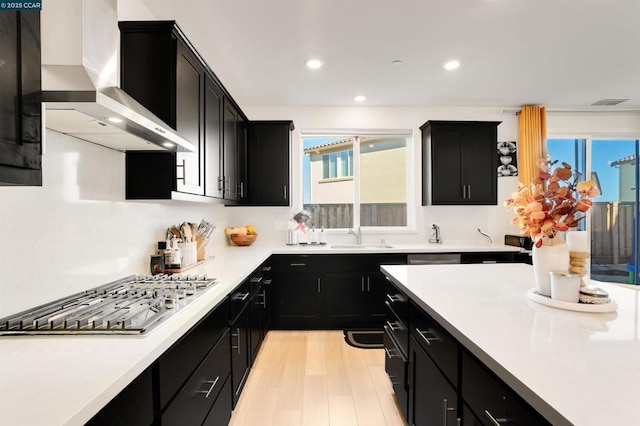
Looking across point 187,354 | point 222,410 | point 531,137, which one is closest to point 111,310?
point 187,354

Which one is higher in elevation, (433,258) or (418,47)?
(418,47)

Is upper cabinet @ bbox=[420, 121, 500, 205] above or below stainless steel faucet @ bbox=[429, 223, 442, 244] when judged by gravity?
above

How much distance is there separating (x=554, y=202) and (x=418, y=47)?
1890 millimetres

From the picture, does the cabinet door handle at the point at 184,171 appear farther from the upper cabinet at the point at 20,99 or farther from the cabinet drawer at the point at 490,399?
the cabinet drawer at the point at 490,399

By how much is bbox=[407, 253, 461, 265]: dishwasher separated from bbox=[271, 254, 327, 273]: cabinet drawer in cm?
100

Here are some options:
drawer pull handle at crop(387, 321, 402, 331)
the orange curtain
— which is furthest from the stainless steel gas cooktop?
the orange curtain

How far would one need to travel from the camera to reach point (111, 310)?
1185mm

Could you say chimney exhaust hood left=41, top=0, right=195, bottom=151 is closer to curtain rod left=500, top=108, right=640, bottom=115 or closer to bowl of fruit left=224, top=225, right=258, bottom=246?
bowl of fruit left=224, top=225, right=258, bottom=246

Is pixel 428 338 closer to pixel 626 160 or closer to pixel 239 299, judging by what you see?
pixel 239 299

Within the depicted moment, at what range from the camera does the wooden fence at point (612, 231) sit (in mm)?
4332

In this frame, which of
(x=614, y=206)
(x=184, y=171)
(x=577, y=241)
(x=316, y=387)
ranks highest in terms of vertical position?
(x=184, y=171)

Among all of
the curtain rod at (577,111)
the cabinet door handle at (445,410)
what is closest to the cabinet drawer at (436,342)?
the cabinet door handle at (445,410)

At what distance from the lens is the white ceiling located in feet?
6.97

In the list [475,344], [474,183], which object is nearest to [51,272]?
[475,344]
